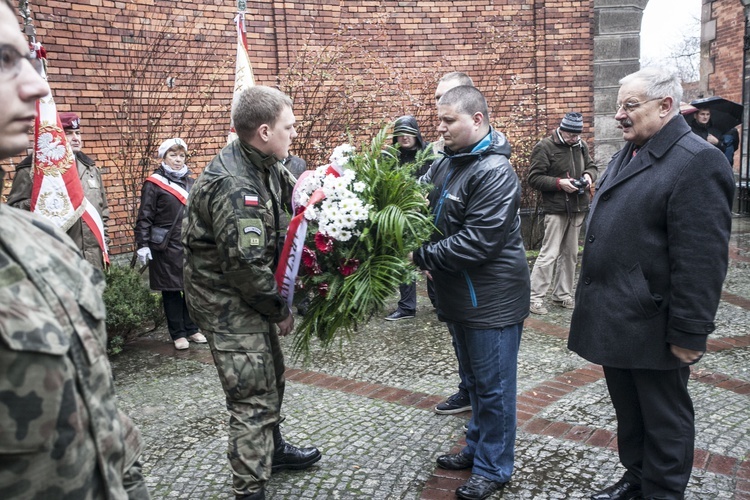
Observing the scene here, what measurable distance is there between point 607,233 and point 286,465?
2.22 metres

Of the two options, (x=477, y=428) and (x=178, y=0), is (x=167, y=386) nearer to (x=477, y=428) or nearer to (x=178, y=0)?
(x=477, y=428)

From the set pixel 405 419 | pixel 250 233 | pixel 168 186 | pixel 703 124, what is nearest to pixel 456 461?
pixel 405 419

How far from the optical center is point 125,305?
6070 millimetres

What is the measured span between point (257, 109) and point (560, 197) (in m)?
5.14

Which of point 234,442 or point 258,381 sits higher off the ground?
point 258,381

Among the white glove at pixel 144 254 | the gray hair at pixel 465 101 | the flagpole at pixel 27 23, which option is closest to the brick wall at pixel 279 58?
the flagpole at pixel 27 23

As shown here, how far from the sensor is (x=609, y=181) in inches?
132

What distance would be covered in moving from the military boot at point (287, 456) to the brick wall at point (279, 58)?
16.1 feet

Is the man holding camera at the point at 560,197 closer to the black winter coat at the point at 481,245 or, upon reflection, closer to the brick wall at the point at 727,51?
the black winter coat at the point at 481,245

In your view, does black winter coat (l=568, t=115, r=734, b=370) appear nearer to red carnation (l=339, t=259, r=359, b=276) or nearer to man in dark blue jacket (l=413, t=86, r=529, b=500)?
man in dark blue jacket (l=413, t=86, r=529, b=500)

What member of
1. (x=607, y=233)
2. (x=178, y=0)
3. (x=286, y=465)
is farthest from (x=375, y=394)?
(x=178, y=0)

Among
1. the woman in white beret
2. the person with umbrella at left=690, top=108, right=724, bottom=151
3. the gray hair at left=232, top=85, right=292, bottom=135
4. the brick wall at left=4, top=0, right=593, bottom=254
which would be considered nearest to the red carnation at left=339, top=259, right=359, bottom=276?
the gray hair at left=232, top=85, right=292, bottom=135

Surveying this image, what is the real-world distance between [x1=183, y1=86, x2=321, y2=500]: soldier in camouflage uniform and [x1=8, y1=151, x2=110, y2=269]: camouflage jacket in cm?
300

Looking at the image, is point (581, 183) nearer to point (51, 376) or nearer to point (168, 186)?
point (168, 186)
